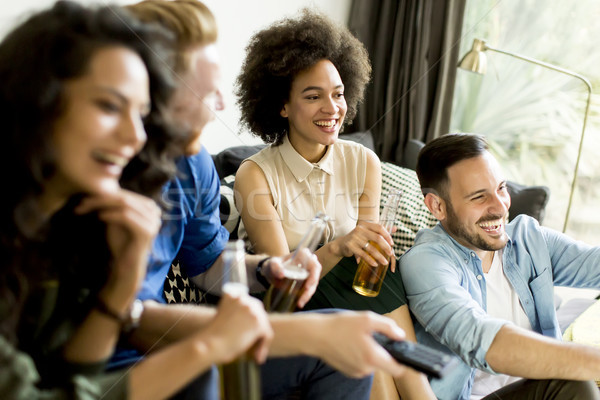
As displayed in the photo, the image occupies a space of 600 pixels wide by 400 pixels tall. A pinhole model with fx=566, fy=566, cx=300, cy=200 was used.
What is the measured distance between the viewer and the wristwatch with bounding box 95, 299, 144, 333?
80 cm

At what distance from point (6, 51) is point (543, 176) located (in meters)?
2.71

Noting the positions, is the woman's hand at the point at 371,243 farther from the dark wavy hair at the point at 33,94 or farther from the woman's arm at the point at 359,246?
the dark wavy hair at the point at 33,94

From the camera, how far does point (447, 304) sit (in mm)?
1322

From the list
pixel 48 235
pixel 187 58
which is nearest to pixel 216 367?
pixel 48 235

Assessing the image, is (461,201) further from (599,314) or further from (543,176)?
(543,176)

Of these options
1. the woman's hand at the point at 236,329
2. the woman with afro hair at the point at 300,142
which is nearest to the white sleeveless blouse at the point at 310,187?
the woman with afro hair at the point at 300,142

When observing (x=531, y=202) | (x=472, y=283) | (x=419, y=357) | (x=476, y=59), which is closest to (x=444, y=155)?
(x=472, y=283)

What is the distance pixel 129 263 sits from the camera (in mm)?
771

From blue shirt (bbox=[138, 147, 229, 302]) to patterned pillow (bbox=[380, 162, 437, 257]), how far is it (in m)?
0.75

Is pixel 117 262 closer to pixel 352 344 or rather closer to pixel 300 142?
pixel 352 344

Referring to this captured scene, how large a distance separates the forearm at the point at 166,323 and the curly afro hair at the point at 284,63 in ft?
3.23

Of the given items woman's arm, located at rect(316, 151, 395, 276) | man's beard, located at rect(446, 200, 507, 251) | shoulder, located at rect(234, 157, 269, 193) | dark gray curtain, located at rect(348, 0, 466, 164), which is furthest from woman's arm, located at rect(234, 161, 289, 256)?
dark gray curtain, located at rect(348, 0, 466, 164)

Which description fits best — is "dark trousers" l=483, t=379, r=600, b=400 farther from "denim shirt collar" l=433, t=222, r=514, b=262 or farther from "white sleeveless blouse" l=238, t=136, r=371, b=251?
"white sleeveless blouse" l=238, t=136, r=371, b=251

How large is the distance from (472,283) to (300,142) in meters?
0.71
